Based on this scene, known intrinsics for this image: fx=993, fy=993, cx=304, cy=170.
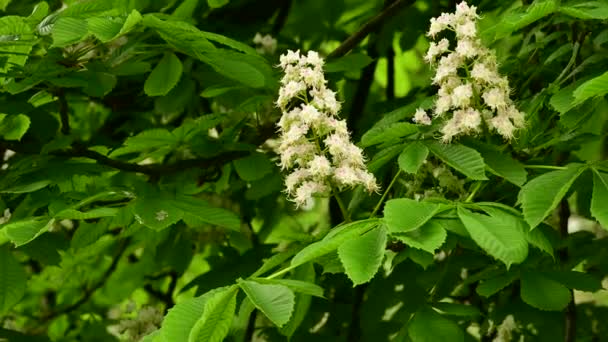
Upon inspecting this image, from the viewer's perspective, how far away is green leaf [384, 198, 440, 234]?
5.56 ft

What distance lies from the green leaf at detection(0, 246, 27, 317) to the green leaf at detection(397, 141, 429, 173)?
3.28 feet

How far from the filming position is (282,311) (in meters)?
1.64

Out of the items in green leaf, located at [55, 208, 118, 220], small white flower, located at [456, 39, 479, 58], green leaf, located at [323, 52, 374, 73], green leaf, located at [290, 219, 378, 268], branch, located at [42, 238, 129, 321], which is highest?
small white flower, located at [456, 39, 479, 58]

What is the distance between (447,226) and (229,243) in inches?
67.1

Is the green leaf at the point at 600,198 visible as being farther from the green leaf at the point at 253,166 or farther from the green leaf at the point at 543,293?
the green leaf at the point at 253,166

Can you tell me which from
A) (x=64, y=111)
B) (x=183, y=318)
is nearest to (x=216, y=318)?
(x=183, y=318)

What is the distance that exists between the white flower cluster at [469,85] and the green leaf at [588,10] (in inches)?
6.9

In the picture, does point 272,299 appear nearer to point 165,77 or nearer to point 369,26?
point 165,77

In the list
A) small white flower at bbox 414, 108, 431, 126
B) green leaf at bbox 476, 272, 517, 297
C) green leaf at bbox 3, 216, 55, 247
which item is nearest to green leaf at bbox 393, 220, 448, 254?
small white flower at bbox 414, 108, 431, 126

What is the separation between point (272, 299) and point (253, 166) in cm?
118

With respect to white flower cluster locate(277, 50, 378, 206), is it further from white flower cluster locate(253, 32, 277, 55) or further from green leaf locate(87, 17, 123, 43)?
white flower cluster locate(253, 32, 277, 55)

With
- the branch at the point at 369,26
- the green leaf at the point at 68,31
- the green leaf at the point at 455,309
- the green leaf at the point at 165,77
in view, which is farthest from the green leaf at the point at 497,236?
the branch at the point at 369,26

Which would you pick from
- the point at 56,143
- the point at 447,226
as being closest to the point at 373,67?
the point at 56,143

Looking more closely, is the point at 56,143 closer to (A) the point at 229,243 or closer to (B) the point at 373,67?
(A) the point at 229,243
